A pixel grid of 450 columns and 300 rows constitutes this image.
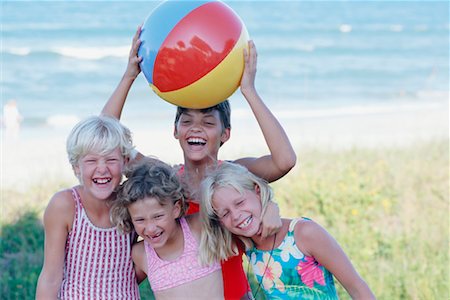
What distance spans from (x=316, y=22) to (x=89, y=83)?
19.3m

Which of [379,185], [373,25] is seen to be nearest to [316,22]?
[373,25]

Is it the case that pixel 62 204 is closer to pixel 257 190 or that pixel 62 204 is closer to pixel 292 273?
pixel 257 190

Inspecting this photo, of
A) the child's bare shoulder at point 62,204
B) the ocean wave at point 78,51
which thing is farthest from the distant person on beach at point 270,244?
the ocean wave at point 78,51

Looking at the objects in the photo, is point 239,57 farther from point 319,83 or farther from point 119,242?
point 319,83

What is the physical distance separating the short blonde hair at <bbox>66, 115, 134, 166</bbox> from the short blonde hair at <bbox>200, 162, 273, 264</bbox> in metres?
0.46

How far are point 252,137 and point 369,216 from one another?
6.33 meters

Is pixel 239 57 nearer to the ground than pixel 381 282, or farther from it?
farther from it

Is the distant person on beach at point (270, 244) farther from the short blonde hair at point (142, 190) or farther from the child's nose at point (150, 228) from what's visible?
the child's nose at point (150, 228)

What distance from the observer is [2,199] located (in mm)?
7543

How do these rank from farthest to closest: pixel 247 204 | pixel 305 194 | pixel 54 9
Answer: pixel 54 9, pixel 305 194, pixel 247 204

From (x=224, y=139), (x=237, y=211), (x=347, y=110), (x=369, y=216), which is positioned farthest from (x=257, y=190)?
(x=347, y=110)

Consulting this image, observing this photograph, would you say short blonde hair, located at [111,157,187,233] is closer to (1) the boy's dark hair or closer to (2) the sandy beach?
(1) the boy's dark hair

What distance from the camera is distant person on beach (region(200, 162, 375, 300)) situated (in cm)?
357

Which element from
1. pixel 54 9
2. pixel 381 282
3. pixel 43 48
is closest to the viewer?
pixel 381 282
